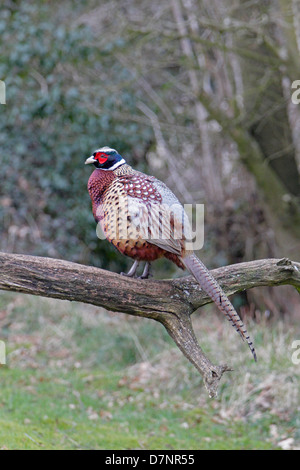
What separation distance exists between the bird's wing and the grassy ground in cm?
226

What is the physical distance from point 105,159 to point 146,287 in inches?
33.5

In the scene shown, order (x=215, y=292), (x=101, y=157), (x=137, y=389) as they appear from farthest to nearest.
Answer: (x=137, y=389) < (x=101, y=157) < (x=215, y=292)

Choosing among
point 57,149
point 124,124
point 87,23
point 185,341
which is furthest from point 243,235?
point 185,341

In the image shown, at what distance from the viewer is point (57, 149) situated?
10125 mm

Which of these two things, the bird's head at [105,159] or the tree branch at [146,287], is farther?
the bird's head at [105,159]

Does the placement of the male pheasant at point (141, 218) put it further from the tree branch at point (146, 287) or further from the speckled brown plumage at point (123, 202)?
the tree branch at point (146, 287)

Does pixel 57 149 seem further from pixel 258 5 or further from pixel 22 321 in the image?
pixel 258 5

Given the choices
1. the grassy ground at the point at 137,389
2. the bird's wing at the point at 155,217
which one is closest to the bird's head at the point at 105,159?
the bird's wing at the point at 155,217

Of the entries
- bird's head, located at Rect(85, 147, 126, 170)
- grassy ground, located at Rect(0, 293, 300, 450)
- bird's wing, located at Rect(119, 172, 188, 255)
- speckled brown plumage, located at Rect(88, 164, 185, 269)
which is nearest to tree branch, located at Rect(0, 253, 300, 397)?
speckled brown plumage, located at Rect(88, 164, 185, 269)

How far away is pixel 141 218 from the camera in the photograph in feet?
12.5

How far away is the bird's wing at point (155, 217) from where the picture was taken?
12.5 feet

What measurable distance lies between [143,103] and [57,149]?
1.57 metres

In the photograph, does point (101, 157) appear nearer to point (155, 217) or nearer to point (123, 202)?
point (123, 202)

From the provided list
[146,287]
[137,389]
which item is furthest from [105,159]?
[137,389]
